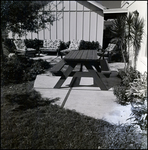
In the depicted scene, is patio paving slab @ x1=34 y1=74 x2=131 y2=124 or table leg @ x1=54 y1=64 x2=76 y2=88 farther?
table leg @ x1=54 y1=64 x2=76 y2=88

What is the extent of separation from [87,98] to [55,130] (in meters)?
1.01

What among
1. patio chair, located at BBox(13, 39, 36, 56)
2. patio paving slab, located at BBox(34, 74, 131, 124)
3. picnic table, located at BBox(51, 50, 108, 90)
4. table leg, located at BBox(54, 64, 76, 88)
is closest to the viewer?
patio paving slab, located at BBox(34, 74, 131, 124)

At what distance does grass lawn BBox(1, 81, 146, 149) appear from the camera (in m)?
1.49

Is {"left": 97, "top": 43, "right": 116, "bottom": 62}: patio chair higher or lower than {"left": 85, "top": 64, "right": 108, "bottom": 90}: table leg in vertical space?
higher

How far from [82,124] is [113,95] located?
1.03m

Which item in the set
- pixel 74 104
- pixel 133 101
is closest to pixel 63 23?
pixel 74 104

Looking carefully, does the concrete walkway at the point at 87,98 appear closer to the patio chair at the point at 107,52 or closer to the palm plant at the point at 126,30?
the patio chair at the point at 107,52

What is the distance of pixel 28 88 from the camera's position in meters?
2.92

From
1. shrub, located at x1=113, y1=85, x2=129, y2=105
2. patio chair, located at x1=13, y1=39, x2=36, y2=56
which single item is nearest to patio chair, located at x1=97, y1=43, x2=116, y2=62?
shrub, located at x1=113, y1=85, x2=129, y2=105

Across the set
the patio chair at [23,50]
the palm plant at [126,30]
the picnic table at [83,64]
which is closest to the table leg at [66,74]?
the picnic table at [83,64]

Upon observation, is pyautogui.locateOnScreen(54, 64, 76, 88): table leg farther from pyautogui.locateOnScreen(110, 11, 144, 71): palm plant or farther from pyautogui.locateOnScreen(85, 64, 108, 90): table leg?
pyautogui.locateOnScreen(110, 11, 144, 71): palm plant

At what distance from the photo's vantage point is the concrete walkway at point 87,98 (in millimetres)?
2125

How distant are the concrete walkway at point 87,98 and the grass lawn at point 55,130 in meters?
0.16

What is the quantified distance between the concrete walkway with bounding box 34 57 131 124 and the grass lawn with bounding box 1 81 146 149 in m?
0.16
